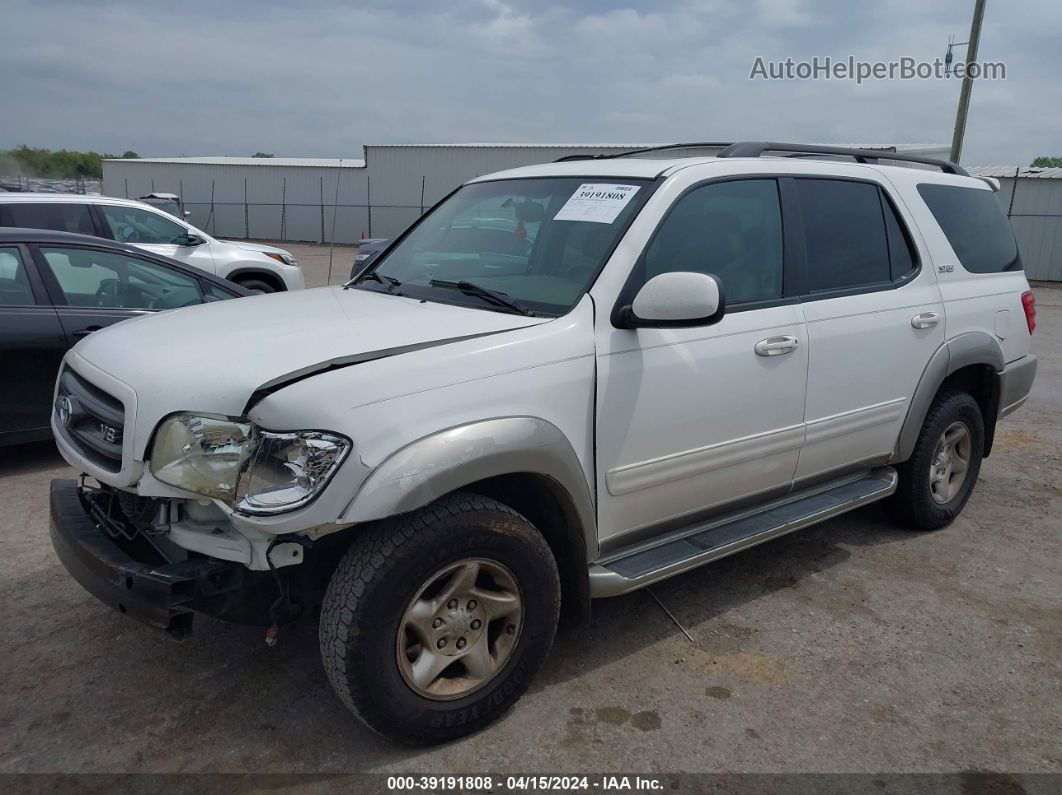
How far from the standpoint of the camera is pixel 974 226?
4.71 metres

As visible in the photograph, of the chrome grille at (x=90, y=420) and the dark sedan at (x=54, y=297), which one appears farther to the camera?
the dark sedan at (x=54, y=297)

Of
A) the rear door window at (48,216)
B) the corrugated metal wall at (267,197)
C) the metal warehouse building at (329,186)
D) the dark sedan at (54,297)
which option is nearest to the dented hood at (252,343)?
the dark sedan at (54,297)

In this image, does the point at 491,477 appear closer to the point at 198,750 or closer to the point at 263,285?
the point at 198,750

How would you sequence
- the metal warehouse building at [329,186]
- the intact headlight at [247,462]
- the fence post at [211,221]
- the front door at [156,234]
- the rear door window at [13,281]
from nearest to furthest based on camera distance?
the intact headlight at [247,462] → the rear door window at [13,281] → the front door at [156,234] → the metal warehouse building at [329,186] → the fence post at [211,221]

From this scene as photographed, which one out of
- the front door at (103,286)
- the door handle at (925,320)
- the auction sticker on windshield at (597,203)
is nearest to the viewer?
the auction sticker on windshield at (597,203)

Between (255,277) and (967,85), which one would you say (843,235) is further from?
(967,85)

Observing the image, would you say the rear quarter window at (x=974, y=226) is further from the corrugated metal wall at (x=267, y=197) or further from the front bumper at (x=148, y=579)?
the corrugated metal wall at (x=267, y=197)

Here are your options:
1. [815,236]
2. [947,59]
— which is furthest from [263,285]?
[947,59]

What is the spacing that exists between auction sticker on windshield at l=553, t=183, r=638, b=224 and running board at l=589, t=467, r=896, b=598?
4.23 feet

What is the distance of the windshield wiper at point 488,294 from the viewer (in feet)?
10.1

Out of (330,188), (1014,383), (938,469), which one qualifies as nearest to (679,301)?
(938,469)

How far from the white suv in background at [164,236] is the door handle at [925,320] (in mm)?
7350

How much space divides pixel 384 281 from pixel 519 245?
679 millimetres

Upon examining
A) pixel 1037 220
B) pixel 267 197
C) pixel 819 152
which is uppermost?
pixel 267 197
